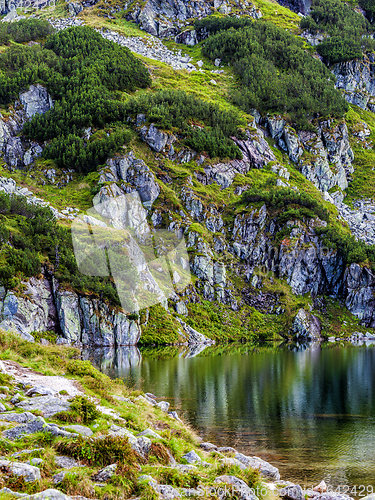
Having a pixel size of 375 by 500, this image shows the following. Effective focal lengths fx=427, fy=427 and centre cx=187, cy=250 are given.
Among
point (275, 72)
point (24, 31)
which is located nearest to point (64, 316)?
point (24, 31)

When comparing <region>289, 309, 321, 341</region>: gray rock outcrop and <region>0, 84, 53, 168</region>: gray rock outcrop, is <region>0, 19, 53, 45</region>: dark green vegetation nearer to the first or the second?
<region>0, 84, 53, 168</region>: gray rock outcrop

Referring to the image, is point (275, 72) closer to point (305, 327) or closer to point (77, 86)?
point (77, 86)

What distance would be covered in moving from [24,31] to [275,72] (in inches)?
3703

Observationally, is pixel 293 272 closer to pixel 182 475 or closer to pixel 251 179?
pixel 251 179

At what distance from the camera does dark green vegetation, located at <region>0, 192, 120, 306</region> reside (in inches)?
2589

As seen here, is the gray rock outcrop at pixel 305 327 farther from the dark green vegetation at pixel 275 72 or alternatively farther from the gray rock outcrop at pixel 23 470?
the gray rock outcrop at pixel 23 470

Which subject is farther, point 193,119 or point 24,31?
point 24,31

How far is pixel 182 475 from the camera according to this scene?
13867mm

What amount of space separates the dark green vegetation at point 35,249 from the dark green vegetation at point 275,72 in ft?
319

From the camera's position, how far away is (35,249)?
72688 millimetres

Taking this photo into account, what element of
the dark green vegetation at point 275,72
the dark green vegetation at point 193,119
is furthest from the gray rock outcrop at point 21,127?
the dark green vegetation at point 275,72

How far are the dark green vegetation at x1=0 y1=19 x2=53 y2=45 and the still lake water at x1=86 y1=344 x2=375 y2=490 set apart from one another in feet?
426

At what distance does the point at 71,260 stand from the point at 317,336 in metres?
62.2

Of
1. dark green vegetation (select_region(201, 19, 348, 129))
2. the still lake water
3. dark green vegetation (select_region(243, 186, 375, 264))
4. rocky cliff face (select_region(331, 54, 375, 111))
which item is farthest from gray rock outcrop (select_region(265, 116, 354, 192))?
the still lake water
